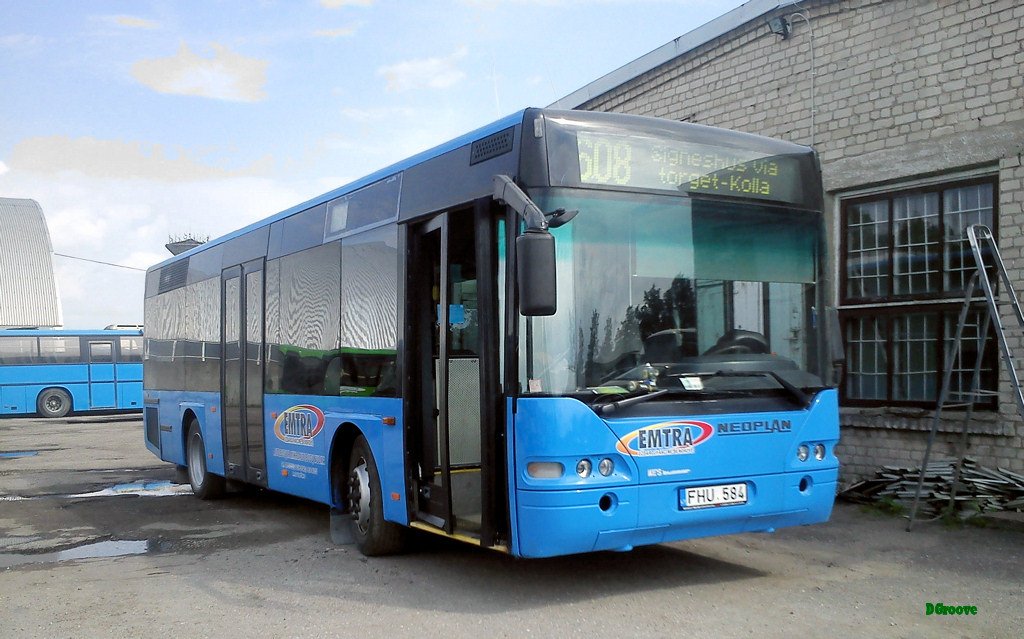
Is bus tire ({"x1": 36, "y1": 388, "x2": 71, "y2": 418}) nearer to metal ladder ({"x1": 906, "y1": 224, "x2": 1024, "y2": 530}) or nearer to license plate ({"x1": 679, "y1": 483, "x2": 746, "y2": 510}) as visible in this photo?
metal ladder ({"x1": 906, "y1": 224, "x2": 1024, "y2": 530})

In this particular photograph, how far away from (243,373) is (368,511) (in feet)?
10.9

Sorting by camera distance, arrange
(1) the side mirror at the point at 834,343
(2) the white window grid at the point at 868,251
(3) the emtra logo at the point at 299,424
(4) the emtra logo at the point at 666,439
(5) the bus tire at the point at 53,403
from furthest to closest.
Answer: (5) the bus tire at the point at 53,403
(2) the white window grid at the point at 868,251
(3) the emtra logo at the point at 299,424
(1) the side mirror at the point at 834,343
(4) the emtra logo at the point at 666,439

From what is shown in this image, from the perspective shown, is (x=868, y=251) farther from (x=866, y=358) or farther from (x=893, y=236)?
(x=866, y=358)

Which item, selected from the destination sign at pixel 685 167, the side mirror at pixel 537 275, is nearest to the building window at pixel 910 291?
the destination sign at pixel 685 167

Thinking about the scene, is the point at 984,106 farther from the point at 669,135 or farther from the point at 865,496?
the point at 669,135

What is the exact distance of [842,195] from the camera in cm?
1098

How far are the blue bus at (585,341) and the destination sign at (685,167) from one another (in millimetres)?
14

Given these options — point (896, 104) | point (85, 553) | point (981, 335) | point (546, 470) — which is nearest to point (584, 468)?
point (546, 470)

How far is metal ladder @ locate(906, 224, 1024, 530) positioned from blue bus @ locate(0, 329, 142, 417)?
28.7 meters

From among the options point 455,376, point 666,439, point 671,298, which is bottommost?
point 666,439

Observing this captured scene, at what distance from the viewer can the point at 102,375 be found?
108 feet

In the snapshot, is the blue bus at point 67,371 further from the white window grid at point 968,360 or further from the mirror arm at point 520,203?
the mirror arm at point 520,203

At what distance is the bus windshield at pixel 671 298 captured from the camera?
5910 mm

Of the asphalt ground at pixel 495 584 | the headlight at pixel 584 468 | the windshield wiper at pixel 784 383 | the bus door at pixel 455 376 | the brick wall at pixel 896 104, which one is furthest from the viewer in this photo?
the brick wall at pixel 896 104
